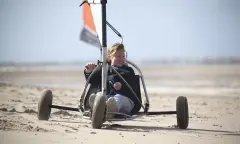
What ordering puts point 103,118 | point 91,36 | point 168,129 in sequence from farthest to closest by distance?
point 91,36 < point 168,129 < point 103,118

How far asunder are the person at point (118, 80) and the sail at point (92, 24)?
263mm

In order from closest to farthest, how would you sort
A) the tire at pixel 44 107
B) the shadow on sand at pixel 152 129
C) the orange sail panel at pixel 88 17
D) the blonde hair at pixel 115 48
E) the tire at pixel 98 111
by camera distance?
1. the tire at pixel 98 111
2. the shadow on sand at pixel 152 129
3. the blonde hair at pixel 115 48
4. the tire at pixel 44 107
5. the orange sail panel at pixel 88 17

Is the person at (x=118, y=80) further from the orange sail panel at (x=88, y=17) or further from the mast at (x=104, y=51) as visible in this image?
the orange sail panel at (x=88, y=17)

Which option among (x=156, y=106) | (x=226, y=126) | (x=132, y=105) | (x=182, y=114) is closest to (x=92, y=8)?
(x=132, y=105)

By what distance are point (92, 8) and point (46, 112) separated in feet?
4.91

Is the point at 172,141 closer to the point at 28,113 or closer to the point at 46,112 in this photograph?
the point at 46,112

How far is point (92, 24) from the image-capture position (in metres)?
7.38

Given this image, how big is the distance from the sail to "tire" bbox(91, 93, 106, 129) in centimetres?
102

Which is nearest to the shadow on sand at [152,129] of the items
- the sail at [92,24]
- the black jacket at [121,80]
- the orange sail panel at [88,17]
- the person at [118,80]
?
the person at [118,80]

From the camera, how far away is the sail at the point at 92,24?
22.2 ft

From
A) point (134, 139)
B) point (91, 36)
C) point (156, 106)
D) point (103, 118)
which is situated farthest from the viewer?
point (156, 106)

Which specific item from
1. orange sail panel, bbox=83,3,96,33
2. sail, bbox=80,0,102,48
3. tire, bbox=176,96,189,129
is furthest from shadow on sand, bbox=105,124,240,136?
orange sail panel, bbox=83,3,96,33

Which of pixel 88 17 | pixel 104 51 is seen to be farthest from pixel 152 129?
pixel 88 17

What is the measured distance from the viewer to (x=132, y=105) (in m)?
6.91
